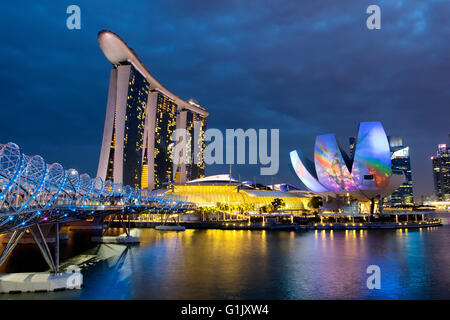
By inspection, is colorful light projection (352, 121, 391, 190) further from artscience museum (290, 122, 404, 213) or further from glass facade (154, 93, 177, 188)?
glass facade (154, 93, 177, 188)

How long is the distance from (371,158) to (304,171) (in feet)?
40.8

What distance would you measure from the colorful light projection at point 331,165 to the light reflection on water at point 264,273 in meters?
28.2

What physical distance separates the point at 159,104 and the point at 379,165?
68918 millimetres

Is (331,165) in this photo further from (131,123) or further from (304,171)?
(131,123)

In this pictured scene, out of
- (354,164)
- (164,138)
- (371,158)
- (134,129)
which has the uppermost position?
(164,138)

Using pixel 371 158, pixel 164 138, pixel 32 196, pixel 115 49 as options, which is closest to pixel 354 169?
pixel 371 158

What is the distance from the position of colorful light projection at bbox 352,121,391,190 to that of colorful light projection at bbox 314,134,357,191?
5.29 feet

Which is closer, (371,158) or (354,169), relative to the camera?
(371,158)

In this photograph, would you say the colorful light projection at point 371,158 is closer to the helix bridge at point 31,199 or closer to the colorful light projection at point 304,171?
the colorful light projection at point 304,171

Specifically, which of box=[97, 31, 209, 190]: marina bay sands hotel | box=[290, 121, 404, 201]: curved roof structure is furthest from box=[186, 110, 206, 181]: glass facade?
box=[290, 121, 404, 201]: curved roof structure

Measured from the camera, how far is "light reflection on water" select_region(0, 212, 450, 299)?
16.0 m

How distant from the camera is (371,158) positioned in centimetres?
5556
